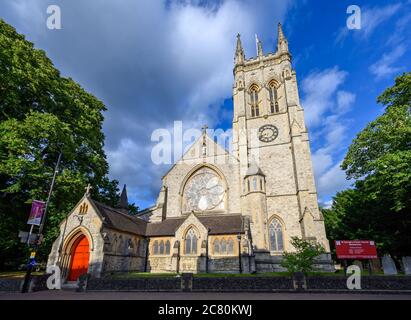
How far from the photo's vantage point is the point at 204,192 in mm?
27422

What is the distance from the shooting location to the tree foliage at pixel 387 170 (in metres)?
17.0

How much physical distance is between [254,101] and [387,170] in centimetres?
2047

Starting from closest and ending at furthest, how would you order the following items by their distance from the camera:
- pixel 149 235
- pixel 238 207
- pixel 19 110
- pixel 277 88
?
1. pixel 19 110
2. pixel 149 235
3. pixel 238 207
4. pixel 277 88

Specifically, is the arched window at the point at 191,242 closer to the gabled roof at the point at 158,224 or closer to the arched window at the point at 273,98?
the gabled roof at the point at 158,224

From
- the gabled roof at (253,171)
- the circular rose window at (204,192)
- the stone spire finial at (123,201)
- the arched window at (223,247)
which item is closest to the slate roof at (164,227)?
the circular rose window at (204,192)

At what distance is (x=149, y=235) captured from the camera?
75.6 feet

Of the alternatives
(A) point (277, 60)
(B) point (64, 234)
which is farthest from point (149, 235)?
(A) point (277, 60)

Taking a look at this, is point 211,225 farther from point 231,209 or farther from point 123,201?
point 123,201

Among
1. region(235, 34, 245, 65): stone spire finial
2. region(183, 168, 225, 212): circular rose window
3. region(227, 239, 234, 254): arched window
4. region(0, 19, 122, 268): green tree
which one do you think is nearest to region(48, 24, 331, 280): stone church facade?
region(227, 239, 234, 254): arched window

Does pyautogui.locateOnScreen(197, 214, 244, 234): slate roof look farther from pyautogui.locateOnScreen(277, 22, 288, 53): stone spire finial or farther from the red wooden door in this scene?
pyautogui.locateOnScreen(277, 22, 288, 53): stone spire finial

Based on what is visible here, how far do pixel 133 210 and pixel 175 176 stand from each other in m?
18.1

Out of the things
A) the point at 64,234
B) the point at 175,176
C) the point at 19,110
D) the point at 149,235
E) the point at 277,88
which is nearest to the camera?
the point at 64,234

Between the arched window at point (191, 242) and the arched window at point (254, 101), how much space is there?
1924 centimetres

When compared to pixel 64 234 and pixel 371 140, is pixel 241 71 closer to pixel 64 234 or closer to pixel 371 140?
pixel 371 140
